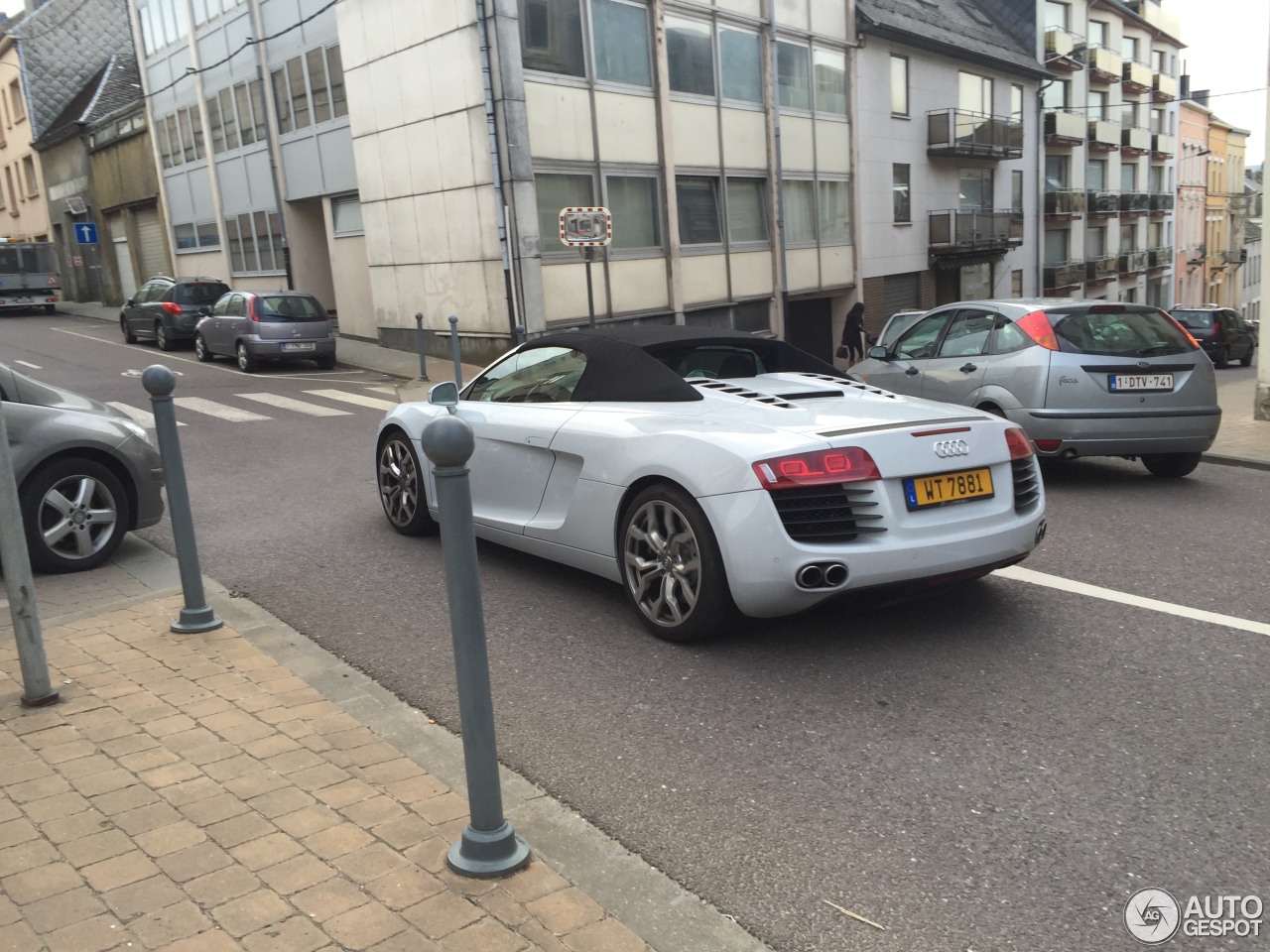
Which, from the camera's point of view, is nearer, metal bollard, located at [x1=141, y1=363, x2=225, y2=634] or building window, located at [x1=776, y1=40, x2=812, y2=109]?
metal bollard, located at [x1=141, y1=363, x2=225, y2=634]

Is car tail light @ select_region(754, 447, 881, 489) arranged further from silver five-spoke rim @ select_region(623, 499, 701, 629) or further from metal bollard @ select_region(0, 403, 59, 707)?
metal bollard @ select_region(0, 403, 59, 707)

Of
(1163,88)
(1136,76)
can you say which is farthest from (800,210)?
(1163,88)

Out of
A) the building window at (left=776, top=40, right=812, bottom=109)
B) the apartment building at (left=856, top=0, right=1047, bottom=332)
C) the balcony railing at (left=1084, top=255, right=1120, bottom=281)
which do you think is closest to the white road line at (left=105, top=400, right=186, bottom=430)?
the building window at (left=776, top=40, right=812, bottom=109)

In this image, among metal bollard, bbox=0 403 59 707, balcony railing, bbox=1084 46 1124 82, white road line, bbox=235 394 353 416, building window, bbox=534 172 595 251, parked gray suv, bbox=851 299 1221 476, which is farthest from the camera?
balcony railing, bbox=1084 46 1124 82

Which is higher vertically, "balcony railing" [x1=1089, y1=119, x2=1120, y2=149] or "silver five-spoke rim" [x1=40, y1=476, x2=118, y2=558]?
"balcony railing" [x1=1089, y1=119, x2=1120, y2=149]

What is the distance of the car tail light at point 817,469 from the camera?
428 centimetres

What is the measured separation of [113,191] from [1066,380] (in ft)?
123

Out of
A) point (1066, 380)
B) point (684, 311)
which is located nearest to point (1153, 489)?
point (1066, 380)

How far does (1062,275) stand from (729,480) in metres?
39.2

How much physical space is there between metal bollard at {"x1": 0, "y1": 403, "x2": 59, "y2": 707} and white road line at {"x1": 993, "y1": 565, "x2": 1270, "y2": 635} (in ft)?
13.9

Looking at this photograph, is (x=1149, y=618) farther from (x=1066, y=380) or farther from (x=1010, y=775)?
(x=1066, y=380)

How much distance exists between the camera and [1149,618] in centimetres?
493

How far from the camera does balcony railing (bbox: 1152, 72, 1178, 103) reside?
162ft

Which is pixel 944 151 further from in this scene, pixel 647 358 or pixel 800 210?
pixel 647 358
